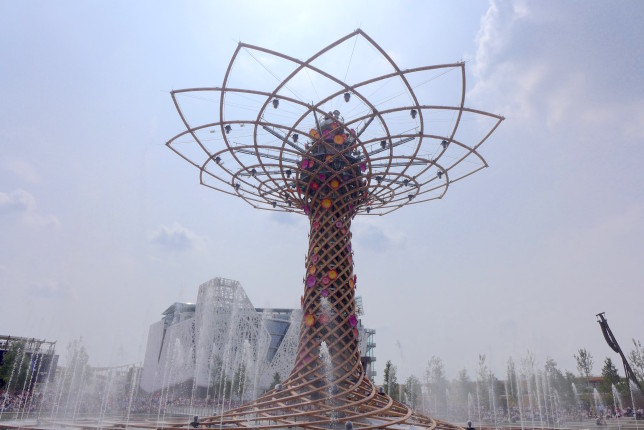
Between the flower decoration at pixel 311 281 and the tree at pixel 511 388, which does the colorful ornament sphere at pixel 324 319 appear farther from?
the tree at pixel 511 388

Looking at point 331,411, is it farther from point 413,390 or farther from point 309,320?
point 413,390

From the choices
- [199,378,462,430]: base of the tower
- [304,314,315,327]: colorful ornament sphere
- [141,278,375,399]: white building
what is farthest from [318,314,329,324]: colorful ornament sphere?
[141,278,375,399]: white building

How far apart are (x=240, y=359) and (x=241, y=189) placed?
1335 inches

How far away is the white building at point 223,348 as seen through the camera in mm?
44688

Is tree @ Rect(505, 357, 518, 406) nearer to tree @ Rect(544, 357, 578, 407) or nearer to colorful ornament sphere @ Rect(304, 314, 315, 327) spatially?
tree @ Rect(544, 357, 578, 407)

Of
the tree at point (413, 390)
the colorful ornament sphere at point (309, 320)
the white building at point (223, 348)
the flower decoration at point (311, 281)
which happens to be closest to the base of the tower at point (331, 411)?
the colorful ornament sphere at point (309, 320)

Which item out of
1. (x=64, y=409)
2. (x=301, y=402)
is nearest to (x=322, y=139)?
(x=301, y=402)

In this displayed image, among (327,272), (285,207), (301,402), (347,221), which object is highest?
(285,207)

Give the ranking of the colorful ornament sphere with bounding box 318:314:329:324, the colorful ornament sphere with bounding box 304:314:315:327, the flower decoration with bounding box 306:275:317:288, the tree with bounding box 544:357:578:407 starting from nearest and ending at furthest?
the colorful ornament sphere with bounding box 318:314:329:324, the colorful ornament sphere with bounding box 304:314:315:327, the flower decoration with bounding box 306:275:317:288, the tree with bounding box 544:357:578:407

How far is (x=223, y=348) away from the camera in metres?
45.9

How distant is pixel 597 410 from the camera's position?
111ft

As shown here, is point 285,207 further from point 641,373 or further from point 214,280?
point 641,373

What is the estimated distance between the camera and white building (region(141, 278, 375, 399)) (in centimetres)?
4469

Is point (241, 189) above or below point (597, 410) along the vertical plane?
above
